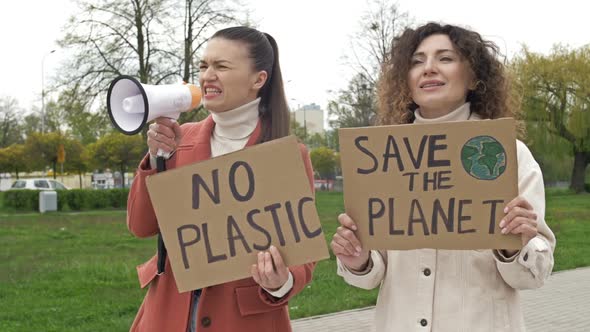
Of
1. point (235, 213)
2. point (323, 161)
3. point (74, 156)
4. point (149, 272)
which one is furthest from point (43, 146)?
point (235, 213)

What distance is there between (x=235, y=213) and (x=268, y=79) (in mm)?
593

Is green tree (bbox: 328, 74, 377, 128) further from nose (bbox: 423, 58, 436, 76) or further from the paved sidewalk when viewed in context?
nose (bbox: 423, 58, 436, 76)

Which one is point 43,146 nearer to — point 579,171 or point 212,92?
point 579,171

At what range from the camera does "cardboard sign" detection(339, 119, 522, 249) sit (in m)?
1.93

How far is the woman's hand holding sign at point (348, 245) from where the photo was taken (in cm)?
201

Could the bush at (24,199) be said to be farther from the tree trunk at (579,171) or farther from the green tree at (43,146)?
the tree trunk at (579,171)

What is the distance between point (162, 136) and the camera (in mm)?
2133

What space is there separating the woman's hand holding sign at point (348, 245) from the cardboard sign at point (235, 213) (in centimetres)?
8

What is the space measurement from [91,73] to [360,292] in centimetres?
1792

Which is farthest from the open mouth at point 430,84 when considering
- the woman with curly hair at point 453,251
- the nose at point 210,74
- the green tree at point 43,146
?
the green tree at point 43,146

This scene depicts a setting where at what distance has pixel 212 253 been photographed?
202cm

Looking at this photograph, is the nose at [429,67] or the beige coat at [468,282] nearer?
the beige coat at [468,282]

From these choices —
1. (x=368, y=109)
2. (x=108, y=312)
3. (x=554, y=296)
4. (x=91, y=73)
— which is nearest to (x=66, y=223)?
(x=91, y=73)

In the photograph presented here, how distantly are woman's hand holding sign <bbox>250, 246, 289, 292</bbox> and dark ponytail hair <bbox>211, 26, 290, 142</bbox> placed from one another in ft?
1.61
